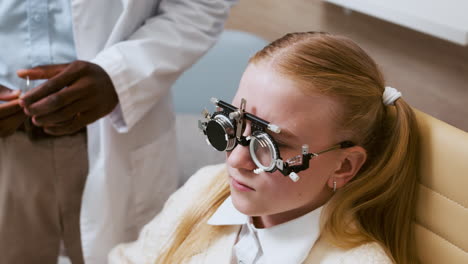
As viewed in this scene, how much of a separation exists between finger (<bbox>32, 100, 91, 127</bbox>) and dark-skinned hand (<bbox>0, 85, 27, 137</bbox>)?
7 cm

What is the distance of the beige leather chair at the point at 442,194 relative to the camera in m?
0.99

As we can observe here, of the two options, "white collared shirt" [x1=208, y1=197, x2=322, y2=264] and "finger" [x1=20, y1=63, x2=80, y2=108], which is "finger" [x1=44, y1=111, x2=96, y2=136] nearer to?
"finger" [x1=20, y1=63, x2=80, y2=108]

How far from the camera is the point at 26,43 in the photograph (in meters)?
1.39

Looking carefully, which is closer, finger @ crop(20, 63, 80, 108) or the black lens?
the black lens

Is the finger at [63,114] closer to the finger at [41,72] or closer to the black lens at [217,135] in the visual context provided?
the finger at [41,72]

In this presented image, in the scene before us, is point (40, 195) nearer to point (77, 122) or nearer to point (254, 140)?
point (77, 122)

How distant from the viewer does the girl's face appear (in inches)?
36.8

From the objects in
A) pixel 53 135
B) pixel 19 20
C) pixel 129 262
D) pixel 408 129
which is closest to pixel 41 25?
pixel 19 20

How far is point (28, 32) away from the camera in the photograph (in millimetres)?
1387

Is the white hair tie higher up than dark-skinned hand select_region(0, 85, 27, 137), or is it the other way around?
the white hair tie

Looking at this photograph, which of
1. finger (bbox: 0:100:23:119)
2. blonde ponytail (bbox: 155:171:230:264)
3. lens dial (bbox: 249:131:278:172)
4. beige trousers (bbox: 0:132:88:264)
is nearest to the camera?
lens dial (bbox: 249:131:278:172)

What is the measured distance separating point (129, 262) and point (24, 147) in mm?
415

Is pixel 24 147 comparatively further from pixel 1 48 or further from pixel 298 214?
pixel 298 214

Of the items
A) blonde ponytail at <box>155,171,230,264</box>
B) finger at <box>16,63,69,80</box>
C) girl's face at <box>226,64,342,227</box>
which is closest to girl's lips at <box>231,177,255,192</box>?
girl's face at <box>226,64,342,227</box>
